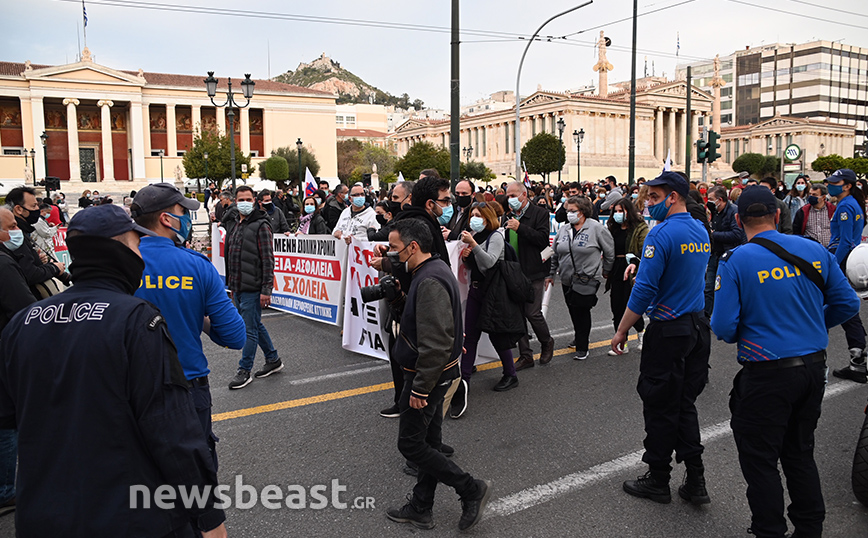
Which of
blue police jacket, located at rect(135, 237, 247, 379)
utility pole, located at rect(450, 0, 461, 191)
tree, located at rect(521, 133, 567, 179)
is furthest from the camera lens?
tree, located at rect(521, 133, 567, 179)

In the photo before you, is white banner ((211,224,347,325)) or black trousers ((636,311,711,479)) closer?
black trousers ((636,311,711,479))

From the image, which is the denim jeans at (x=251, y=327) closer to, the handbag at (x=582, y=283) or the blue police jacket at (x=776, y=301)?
the handbag at (x=582, y=283)

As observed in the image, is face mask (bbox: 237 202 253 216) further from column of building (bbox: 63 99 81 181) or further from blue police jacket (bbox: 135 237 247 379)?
column of building (bbox: 63 99 81 181)

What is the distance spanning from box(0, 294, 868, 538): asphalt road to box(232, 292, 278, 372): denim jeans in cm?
27

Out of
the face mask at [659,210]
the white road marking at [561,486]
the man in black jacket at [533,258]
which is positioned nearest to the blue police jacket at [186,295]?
the white road marking at [561,486]

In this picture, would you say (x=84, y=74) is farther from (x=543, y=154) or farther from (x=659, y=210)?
(x=659, y=210)

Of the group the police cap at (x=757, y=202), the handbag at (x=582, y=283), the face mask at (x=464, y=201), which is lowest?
the handbag at (x=582, y=283)

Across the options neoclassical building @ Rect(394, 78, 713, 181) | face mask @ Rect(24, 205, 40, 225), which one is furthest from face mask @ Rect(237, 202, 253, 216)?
neoclassical building @ Rect(394, 78, 713, 181)

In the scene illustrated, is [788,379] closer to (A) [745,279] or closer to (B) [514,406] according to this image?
(A) [745,279]

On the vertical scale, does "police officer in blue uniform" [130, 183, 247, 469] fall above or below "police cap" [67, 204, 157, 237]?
below

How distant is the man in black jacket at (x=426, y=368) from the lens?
343 centimetres

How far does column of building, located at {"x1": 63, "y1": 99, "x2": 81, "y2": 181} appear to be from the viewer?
66.9 m

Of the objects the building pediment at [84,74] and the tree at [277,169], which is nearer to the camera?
the tree at [277,169]

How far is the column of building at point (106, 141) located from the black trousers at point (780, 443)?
74902 mm
